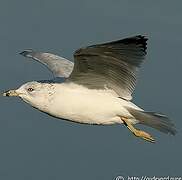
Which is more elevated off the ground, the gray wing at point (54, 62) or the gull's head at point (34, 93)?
the gray wing at point (54, 62)

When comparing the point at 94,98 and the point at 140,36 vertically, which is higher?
the point at 140,36

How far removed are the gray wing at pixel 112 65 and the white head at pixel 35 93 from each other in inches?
16.2

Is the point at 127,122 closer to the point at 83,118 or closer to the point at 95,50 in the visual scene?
the point at 83,118

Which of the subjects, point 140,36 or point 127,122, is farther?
point 127,122

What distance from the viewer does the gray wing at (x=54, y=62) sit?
45.9 ft

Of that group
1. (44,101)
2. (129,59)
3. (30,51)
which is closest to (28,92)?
(44,101)

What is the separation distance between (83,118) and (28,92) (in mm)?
1052

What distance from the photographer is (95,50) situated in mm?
10711

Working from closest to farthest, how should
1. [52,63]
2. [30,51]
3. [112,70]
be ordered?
1. [112,70]
2. [52,63]
3. [30,51]

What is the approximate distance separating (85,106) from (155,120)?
1.16 m

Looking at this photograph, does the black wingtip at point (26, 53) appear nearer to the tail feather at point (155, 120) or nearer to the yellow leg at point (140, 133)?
the yellow leg at point (140, 133)

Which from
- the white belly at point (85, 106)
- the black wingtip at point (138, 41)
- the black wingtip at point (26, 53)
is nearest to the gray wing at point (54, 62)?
the black wingtip at point (26, 53)

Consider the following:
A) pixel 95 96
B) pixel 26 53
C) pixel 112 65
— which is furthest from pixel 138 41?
pixel 26 53

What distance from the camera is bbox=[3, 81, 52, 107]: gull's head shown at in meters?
11.8
